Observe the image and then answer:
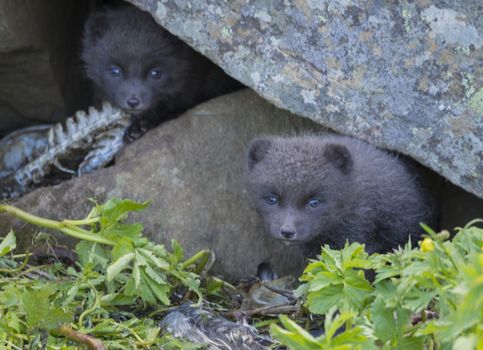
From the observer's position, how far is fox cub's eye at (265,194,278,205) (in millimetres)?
5207

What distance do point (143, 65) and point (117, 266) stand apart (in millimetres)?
2584

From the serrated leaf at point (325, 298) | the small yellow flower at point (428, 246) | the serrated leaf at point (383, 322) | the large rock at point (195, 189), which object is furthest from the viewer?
the large rock at point (195, 189)

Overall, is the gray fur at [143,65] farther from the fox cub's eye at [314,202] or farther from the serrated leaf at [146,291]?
the serrated leaf at [146,291]

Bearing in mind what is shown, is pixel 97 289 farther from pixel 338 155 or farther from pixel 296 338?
pixel 296 338

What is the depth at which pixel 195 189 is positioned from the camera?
5.95 metres

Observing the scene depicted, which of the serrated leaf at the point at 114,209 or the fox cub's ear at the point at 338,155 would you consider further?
the fox cub's ear at the point at 338,155

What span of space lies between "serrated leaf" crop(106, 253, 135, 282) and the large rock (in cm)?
138

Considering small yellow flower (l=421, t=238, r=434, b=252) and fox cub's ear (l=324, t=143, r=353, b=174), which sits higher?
small yellow flower (l=421, t=238, r=434, b=252)

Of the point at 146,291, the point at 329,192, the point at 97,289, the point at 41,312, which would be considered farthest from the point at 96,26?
the point at 41,312

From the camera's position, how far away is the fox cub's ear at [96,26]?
6.65m

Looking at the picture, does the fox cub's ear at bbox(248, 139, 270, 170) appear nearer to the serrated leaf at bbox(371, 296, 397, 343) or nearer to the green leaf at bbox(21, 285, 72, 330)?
the green leaf at bbox(21, 285, 72, 330)

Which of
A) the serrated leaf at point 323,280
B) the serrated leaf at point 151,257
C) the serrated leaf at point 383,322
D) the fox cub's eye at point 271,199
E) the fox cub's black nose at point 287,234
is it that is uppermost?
the serrated leaf at point 383,322

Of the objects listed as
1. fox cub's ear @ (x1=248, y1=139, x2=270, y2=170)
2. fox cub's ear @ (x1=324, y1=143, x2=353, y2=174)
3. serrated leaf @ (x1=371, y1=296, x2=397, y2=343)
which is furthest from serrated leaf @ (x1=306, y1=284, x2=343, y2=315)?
fox cub's ear @ (x1=248, y1=139, x2=270, y2=170)

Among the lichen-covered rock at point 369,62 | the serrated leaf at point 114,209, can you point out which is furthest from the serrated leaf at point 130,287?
the lichen-covered rock at point 369,62
